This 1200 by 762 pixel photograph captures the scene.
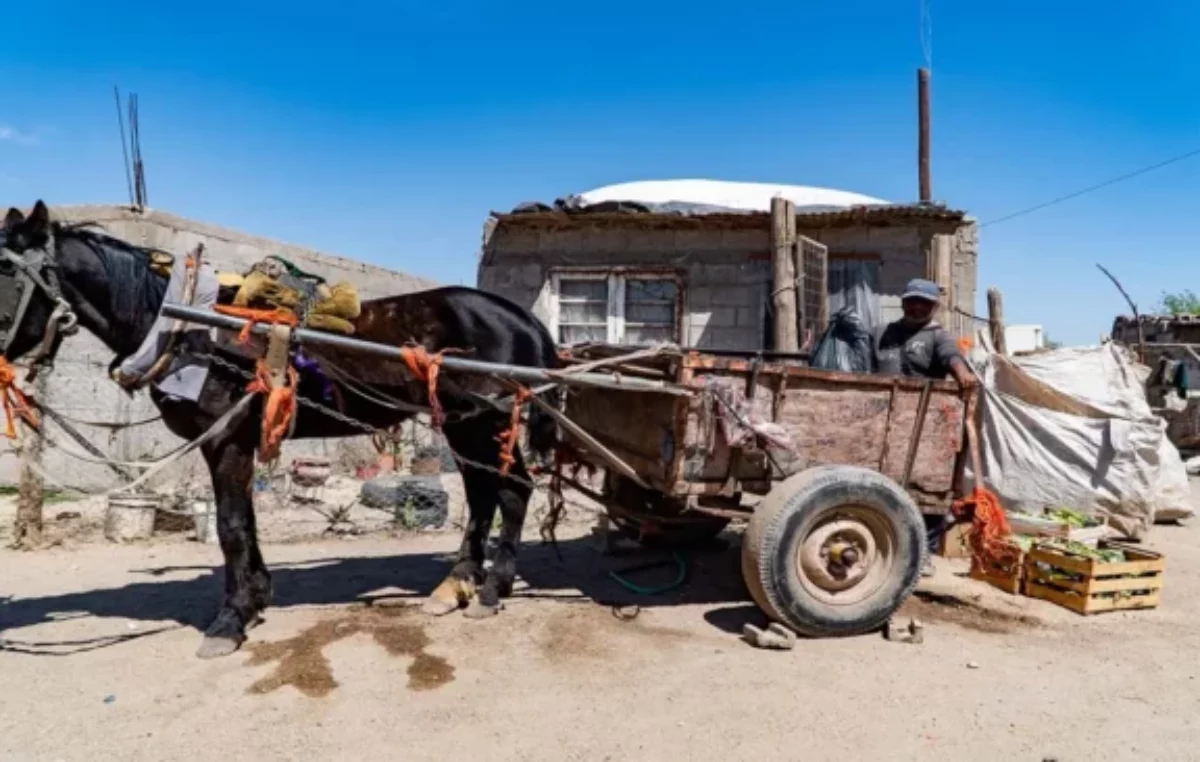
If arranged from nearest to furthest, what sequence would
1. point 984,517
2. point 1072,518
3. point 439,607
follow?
point 439,607
point 984,517
point 1072,518

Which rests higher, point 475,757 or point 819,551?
point 819,551

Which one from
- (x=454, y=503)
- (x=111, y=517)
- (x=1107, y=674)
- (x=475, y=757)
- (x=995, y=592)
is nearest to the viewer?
(x=475, y=757)

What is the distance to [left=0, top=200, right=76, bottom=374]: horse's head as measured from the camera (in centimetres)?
388

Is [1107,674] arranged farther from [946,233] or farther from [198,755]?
[946,233]

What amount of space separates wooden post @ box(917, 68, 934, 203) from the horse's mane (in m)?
11.4

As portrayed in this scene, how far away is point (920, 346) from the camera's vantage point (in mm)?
5375

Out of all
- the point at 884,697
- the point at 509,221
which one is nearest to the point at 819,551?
the point at 884,697

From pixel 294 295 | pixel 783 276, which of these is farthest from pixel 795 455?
pixel 783 276

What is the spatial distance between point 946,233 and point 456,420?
21.3ft

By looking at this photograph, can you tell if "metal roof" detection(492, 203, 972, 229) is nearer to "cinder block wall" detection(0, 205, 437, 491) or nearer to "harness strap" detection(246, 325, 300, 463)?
"cinder block wall" detection(0, 205, 437, 491)

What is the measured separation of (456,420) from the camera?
15.9ft

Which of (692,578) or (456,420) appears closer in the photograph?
(456,420)

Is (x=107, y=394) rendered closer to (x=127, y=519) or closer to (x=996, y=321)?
(x=127, y=519)

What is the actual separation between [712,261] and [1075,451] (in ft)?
13.9
